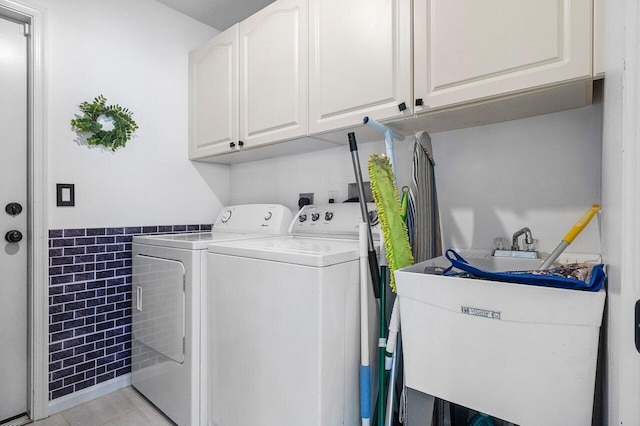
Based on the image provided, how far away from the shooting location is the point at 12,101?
1.79m

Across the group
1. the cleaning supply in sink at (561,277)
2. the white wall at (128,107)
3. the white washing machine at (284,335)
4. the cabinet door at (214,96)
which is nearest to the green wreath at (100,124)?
the white wall at (128,107)

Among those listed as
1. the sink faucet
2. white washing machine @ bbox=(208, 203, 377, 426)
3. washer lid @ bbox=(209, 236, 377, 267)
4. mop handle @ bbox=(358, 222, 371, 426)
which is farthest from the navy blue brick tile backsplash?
the sink faucet

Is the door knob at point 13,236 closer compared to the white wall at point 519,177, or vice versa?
the white wall at point 519,177

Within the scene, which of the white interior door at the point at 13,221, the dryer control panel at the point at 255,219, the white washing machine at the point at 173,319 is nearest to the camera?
the white washing machine at the point at 173,319

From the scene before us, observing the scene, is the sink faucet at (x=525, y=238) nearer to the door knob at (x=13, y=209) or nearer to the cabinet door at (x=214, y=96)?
the cabinet door at (x=214, y=96)

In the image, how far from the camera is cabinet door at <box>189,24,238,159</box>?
2.16 meters

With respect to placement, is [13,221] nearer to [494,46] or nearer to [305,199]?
[305,199]

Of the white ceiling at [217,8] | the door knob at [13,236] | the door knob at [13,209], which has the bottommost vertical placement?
the door knob at [13,236]

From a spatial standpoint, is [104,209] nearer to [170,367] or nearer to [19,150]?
[19,150]

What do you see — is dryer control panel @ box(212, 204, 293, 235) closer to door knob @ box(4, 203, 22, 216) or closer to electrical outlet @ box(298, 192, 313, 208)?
electrical outlet @ box(298, 192, 313, 208)

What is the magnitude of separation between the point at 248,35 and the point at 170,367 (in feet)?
6.56

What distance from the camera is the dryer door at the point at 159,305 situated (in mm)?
1675

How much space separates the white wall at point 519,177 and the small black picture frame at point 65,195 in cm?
191

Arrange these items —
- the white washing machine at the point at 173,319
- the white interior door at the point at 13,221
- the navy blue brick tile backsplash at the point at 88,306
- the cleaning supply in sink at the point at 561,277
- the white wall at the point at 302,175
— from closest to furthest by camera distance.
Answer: the cleaning supply in sink at the point at 561,277 → the white washing machine at the point at 173,319 → the white interior door at the point at 13,221 → the navy blue brick tile backsplash at the point at 88,306 → the white wall at the point at 302,175
